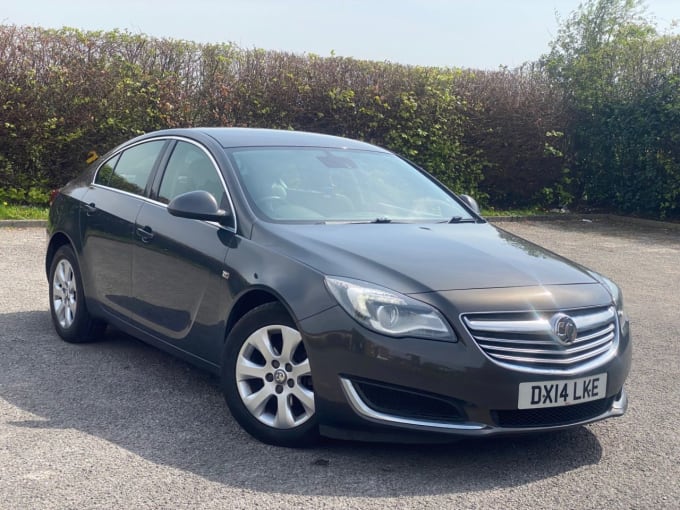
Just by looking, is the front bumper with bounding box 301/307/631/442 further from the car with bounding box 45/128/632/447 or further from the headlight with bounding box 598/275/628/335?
the headlight with bounding box 598/275/628/335

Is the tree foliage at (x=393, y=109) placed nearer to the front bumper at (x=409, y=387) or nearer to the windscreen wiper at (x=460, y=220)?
the windscreen wiper at (x=460, y=220)

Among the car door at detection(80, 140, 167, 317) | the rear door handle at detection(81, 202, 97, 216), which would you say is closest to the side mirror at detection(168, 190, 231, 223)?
the car door at detection(80, 140, 167, 317)

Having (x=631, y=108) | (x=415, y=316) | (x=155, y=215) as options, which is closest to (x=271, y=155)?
(x=155, y=215)

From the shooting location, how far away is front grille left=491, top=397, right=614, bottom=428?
421cm

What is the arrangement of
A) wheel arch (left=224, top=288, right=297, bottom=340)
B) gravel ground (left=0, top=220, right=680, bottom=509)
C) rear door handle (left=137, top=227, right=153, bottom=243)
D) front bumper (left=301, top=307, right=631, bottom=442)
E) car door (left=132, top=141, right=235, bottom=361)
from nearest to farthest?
gravel ground (left=0, top=220, right=680, bottom=509), front bumper (left=301, top=307, right=631, bottom=442), wheel arch (left=224, top=288, right=297, bottom=340), car door (left=132, top=141, right=235, bottom=361), rear door handle (left=137, top=227, right=153, bottom=243)

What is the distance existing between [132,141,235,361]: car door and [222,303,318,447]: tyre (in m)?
0.31

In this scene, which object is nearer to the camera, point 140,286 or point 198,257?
point 198,257

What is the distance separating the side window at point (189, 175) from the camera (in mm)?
5410

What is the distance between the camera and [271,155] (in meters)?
5.61

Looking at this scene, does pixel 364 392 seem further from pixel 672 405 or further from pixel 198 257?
pixel 672 405

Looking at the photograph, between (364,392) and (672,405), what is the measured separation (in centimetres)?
229

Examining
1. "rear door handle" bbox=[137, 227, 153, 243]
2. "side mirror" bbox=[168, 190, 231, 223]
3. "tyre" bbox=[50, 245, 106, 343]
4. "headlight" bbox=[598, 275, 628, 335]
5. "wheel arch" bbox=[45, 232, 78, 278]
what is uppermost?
"side mirror" bbox=[168, 190, 231, 223]

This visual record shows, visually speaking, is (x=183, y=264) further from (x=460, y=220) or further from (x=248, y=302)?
(x=460, y=220)

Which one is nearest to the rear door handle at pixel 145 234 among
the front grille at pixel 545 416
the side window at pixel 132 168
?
the side window at pixel 132 168
